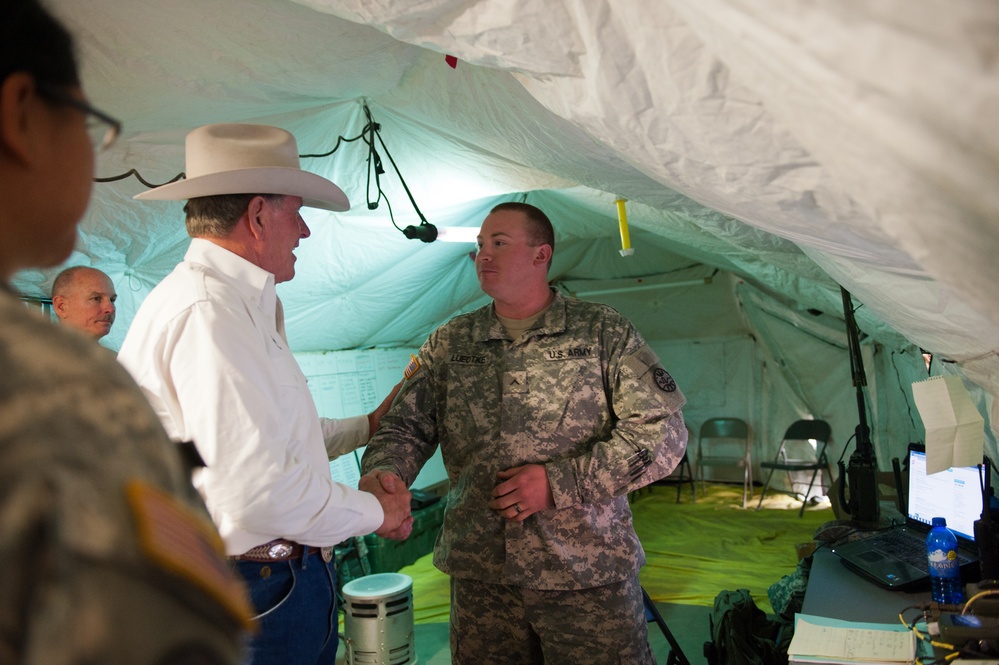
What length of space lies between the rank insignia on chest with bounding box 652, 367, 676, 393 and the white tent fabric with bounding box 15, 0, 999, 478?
528mm

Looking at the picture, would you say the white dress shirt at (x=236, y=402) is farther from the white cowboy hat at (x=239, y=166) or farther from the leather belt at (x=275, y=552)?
the white cowboy hat at (x=239, y=166)

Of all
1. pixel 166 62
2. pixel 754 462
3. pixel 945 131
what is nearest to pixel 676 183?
pixel 945 131

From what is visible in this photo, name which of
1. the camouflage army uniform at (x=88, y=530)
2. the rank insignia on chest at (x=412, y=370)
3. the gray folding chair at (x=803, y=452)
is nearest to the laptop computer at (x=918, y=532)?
the rank insignia on chest at (x=412, y=370)

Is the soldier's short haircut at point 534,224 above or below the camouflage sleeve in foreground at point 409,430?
above

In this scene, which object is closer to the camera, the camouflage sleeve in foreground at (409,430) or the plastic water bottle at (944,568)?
the plastic water bottle at (944,568)

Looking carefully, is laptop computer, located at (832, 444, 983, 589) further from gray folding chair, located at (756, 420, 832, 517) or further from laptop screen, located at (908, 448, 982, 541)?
gray folding chair, located at (756, 420, 832, 517)

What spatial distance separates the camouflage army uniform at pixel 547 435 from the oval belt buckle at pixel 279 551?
0.52 metres

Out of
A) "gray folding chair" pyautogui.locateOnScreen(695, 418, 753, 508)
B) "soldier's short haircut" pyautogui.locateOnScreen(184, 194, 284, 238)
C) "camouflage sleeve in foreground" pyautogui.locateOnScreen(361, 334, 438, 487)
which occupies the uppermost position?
"soldier's short haircut" pyautogui.locateOnScreen(184, 194, 284, 238)

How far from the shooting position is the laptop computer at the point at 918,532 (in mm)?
2141

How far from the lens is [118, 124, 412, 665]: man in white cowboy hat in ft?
4.34

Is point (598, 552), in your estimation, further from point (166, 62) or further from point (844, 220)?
point (166, 62)

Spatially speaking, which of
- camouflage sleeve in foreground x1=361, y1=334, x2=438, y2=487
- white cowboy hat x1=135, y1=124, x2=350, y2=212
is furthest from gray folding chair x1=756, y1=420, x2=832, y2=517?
white cowboy hat x1=135, y1=124, x2=350, y2=212

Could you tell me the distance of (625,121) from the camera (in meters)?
1.09

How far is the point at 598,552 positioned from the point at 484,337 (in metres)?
0.75
